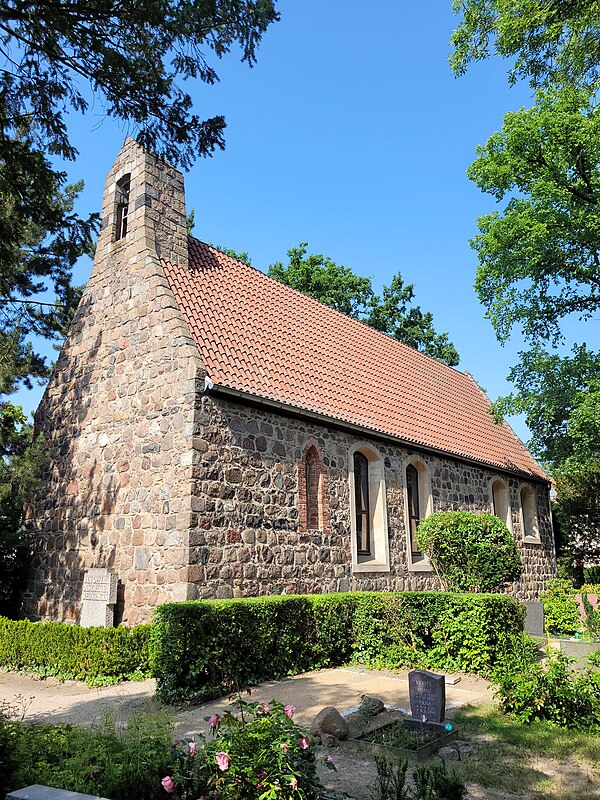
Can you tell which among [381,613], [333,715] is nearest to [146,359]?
[381,613]

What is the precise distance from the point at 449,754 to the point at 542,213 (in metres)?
14.1

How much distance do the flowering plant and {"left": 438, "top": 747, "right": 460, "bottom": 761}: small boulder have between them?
7.10 ft

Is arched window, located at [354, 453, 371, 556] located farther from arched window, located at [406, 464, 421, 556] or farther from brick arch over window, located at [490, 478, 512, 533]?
brick arch over window, located at [490, 478, 512, 533]

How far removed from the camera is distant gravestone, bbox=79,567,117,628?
434 inches

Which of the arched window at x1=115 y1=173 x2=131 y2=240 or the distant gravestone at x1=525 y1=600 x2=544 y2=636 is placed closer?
the arched window at x1=115 y1=173 x2=131 y2=240

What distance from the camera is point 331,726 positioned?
6445 mm

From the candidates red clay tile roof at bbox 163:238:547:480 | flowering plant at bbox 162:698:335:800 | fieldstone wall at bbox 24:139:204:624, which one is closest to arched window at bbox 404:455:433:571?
red clay tile roof at bbox 163:238:547:480

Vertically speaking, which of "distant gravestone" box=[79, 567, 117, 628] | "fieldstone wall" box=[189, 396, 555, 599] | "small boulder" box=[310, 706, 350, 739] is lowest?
"small boulder" box=[310, 706, 350, 739]

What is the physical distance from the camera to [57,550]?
1317 centimetres

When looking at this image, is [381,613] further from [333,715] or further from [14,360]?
[14,360]

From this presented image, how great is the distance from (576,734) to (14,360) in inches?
542

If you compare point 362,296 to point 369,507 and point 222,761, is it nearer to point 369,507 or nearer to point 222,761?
point 369,507

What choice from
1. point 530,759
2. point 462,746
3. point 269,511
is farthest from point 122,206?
point 530,759

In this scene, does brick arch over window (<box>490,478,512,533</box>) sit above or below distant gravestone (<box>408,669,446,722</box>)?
above
